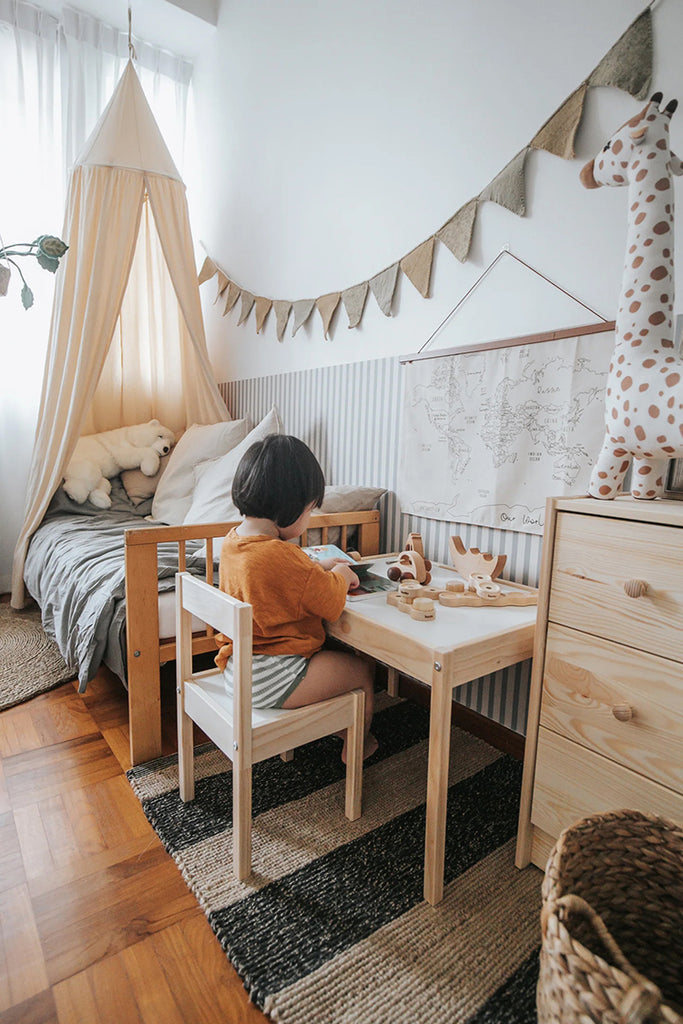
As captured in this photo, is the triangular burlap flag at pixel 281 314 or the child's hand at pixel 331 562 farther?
the triangular burlap flag at pixel 281 314

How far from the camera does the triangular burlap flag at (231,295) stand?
2.94m

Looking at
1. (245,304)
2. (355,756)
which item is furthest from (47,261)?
(245,304)

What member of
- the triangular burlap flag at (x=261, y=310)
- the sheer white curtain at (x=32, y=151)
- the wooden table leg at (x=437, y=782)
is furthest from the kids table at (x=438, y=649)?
the sheer white curtain at (x=32, y=151)

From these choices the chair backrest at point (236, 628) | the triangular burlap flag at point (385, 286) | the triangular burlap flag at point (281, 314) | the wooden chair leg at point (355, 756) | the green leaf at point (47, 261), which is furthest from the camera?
the triangular burlap flag at point (281, 314)

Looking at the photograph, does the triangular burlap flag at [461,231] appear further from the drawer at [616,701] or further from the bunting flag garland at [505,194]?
the drawer at [616,701]

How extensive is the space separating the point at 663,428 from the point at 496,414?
0.69 metres

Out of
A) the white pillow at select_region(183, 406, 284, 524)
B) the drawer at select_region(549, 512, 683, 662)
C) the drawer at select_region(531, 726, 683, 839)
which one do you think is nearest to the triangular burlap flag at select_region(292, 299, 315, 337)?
the white pillow at select_region(183, 406, 284, 524)

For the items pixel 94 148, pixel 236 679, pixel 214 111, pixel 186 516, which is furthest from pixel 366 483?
pixel 214 111

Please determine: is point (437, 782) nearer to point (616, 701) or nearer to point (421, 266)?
point (616, 701)

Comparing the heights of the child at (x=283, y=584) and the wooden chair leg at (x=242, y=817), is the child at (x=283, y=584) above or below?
above

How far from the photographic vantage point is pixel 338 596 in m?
1.29

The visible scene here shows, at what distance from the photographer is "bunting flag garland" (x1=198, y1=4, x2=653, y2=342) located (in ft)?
4.06

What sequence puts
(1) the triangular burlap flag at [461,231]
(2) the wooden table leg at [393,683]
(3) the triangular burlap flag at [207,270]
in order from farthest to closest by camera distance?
(3) the triangular burlap flag at [207,270] < (2) the wooden table leg at [393,683] < (1) the triangular burlap flag at [461,231]

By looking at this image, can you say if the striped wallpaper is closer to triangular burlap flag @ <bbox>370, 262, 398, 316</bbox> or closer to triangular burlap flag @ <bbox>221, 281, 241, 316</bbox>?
triangular burlap flag @ <bbox>370, 262, 398, 316</bbox>
